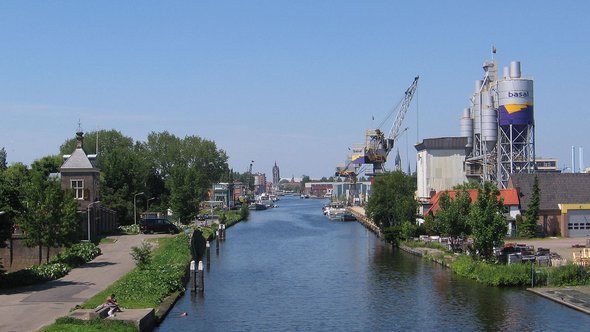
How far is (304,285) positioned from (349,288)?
10.6 ft

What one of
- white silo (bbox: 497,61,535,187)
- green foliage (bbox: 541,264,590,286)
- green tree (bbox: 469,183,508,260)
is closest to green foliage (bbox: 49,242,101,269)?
green tree (bbox: 469,183,508,260)

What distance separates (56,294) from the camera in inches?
1635

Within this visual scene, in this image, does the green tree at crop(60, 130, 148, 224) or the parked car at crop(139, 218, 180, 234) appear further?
the green tree at crop(60, 130, 148, 224)

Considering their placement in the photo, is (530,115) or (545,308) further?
(530,115)

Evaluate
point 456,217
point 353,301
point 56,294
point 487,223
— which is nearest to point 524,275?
point 487,223

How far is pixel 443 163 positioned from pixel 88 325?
108910 millimetres

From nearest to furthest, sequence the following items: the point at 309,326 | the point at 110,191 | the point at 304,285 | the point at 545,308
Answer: the point at 309,326 < the point at 545,308 < the point at 304,285 < the point at 110,191

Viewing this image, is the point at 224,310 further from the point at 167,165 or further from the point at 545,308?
the point at 167,165

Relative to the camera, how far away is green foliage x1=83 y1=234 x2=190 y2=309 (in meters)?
39.7

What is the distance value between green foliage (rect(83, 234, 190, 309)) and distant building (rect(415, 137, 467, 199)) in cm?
7963

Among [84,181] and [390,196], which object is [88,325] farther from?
[390,196]

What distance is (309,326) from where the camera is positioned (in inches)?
1502

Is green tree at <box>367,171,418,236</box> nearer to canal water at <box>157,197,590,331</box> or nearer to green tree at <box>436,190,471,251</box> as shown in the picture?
canal water at <box>157,197,590,331</box>

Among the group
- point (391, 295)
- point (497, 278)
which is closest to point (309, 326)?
point (391, 295)
